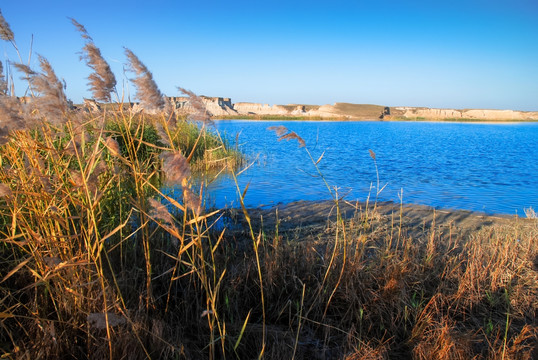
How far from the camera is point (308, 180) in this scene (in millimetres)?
8641

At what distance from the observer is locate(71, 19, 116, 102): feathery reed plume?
1894 millimetres

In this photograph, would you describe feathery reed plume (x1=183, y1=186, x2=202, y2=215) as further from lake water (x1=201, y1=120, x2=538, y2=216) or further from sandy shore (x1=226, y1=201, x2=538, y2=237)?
lake water (x1=201, y1=120, x2=538, y2=216)

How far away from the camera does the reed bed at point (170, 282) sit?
5.32ft

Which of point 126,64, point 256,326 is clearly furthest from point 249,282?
point 126,64

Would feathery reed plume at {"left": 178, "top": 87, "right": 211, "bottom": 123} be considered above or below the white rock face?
below

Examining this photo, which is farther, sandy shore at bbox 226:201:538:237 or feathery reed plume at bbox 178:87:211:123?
sandy shore at bbox 226:201:538:237

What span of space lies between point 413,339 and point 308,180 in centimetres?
657

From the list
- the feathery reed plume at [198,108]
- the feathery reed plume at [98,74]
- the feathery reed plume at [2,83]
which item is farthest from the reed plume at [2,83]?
the feathery reed plume at [198,108]

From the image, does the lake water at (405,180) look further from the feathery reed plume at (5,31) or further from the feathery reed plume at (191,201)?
the feathery reed plume at (191,201)

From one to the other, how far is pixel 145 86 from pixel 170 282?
3.74 ft

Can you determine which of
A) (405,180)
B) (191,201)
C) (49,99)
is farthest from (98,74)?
(405,180)

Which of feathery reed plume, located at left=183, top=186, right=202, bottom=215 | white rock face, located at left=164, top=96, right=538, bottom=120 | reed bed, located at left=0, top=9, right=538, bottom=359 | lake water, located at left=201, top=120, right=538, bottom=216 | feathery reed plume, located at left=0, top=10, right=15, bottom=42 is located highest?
white rock face, located at left=164, top=96, right=538, bottom=120

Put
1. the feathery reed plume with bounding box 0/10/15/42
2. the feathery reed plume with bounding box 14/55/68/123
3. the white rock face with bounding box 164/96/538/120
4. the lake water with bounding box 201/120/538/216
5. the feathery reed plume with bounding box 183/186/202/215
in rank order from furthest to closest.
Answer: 1. the white rock face with bounding box 164/96/538/120
2. the lake water with bounding box 201/120/538/216
3. the feathery reed plume with bounding box 0/10/15/42
4. the feathery reed plume with bounding box 14/55/68/123
5. the feathery reed plume with bounding box 183/186/202/215

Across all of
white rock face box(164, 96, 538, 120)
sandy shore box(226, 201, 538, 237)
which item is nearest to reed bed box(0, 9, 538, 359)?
sandy shore box(226, 201, 538, 237)
